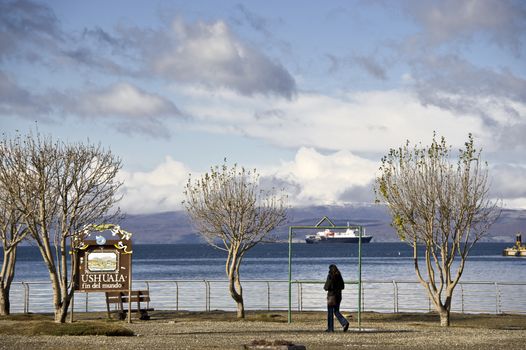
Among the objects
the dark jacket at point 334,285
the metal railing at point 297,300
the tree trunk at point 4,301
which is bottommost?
the metal railing at point 297,300

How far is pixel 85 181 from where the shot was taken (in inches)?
1406

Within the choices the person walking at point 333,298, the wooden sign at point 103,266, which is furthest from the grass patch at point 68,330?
the person walking at point 333,298

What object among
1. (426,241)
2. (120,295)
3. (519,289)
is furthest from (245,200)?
(519,289)

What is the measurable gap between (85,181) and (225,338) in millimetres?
9169

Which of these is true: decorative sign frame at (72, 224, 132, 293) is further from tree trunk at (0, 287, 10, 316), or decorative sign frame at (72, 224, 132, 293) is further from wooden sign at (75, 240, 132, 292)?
tree trunk at (0, 287, 10, 316)

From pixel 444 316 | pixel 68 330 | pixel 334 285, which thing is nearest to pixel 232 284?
pixel 444 316

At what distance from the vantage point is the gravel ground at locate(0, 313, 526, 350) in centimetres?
2662

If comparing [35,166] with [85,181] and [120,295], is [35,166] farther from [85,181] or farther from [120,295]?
[120,295]

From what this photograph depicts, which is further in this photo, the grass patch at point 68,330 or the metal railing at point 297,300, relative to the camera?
the metal railing at point 297,300

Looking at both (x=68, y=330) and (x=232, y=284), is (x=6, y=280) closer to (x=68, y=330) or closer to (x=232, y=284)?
(x=232, y=284)

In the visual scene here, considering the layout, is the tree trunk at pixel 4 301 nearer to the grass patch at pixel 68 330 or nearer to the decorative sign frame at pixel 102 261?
the decorative sign frame at pixel 102 261

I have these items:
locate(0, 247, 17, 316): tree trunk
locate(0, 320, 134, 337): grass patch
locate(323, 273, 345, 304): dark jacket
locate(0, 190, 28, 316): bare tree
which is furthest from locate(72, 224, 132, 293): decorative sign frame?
locate(323, 273, 345, 304): dark jacket

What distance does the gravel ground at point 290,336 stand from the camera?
26625mm

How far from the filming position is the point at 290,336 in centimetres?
2977
